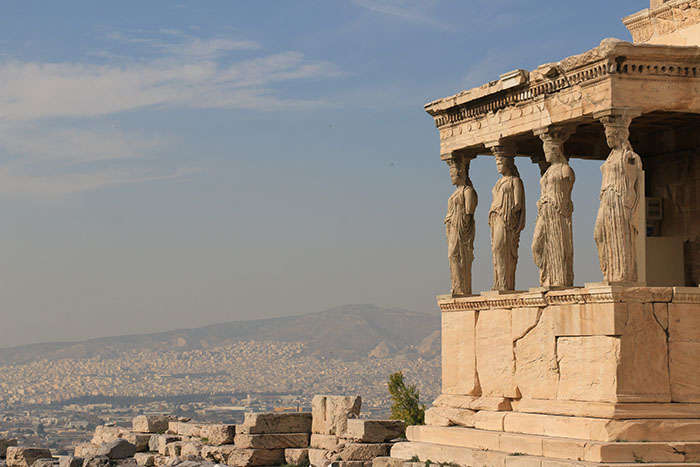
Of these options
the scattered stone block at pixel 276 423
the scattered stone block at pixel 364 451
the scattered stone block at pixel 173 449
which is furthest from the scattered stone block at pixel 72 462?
the scattered stone block at pixel 364 451

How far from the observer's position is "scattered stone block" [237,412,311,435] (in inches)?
813

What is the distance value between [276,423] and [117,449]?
10.7 ft

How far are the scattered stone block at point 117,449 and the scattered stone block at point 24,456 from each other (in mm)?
2129

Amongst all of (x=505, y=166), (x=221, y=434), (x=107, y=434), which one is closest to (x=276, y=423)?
(x=221, y=434)

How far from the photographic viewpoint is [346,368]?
16500 centimetres

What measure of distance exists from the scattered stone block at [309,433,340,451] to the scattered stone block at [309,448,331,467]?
0.18 meters

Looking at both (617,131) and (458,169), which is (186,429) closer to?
(458,169)

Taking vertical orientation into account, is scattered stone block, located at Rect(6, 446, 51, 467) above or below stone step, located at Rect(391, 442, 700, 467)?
below

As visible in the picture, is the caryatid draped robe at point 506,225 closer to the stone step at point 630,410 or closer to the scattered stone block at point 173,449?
the stone step at point 630,410

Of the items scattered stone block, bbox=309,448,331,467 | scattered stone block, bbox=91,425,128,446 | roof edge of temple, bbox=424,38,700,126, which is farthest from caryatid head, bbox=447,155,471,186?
scattered stone block, bbox=91,425,128,446

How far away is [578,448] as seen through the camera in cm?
1371

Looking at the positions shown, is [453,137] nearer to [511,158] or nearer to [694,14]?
[511,158]

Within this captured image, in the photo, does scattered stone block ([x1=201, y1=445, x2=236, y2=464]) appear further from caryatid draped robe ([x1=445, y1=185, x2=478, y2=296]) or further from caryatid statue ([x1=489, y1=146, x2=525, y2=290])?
caryatid statue ([x1=489, y1=146, x2=525, y2=290])

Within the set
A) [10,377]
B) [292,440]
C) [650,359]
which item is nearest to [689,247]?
[650,359]
